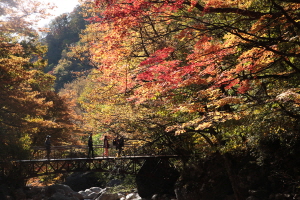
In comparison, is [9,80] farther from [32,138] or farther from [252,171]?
[252,171]

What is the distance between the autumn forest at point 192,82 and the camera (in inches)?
234

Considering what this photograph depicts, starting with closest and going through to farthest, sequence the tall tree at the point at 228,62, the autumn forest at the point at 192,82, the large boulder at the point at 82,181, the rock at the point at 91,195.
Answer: the tall tree at the point at 228,62 → the autumn forest at the point at 192,82 → the rock at the point at 91,195 → the large boulder at the point at 82,181

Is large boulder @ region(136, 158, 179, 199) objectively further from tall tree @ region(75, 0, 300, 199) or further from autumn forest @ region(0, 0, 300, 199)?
tall tree @ region(75, 0, 300, 199)

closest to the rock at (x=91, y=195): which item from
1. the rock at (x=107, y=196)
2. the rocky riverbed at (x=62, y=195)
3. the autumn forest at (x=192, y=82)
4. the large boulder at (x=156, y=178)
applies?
the rocky riverbed at (x=62, y=195)

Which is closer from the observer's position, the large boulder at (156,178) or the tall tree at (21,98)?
the tall tree at (21,98)

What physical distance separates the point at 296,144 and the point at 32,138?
1893 cm

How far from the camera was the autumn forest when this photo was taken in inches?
234

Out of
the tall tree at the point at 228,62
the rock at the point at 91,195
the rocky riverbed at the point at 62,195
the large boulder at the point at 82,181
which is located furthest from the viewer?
the large boulder at the point at 82,181

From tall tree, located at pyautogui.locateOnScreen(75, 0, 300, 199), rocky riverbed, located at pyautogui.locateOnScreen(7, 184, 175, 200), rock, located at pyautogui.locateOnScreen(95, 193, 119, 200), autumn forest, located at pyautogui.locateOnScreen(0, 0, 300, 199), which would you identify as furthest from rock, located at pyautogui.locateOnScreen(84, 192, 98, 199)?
tall tree, located at pyautogui.locateOnScreen(75, 0, 300, 199)

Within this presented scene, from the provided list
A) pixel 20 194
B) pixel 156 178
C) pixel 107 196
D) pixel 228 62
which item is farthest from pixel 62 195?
pixel 228 62

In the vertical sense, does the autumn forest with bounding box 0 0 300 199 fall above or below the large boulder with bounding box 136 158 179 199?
above

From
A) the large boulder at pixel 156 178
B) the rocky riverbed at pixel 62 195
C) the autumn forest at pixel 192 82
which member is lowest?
the rocky riverbed at pixel 62 195

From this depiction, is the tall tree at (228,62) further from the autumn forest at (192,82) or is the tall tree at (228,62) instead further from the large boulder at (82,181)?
the large boulder at (82,181)

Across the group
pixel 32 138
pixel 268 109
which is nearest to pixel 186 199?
pixel 268 109
